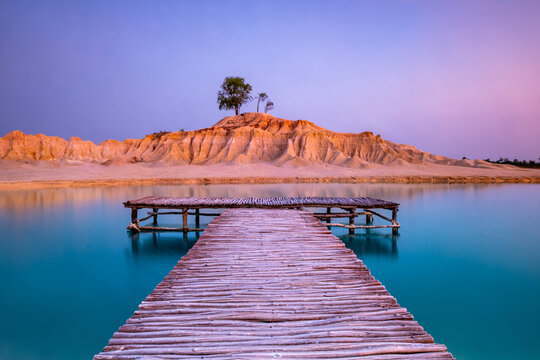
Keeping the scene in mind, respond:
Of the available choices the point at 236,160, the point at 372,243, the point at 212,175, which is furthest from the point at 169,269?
the point at 236,160

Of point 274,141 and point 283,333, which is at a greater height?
point 274,141

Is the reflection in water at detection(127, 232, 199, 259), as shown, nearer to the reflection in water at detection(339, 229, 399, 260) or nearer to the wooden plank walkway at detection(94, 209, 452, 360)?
the reflection in water at detection(339, 229, 399, 260)

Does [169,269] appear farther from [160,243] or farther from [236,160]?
[236,160]

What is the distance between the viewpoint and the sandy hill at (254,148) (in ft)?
173

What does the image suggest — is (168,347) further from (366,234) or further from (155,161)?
(155,161)

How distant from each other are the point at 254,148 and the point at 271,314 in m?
51.0

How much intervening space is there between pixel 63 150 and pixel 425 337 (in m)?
78.5

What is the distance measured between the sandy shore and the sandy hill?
3.55m

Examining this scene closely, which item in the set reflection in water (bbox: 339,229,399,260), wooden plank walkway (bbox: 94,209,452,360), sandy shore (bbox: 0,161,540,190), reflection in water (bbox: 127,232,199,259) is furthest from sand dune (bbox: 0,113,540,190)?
wooden plank walkway (bbox: 94,209,452,360)

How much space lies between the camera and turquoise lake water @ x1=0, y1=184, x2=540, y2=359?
19.9 ft

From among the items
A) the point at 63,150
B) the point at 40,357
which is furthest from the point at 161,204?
the point at 63,150

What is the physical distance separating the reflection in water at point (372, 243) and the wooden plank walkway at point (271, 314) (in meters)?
6.11

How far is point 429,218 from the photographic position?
18.5m

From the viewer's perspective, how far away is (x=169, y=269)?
991cm
